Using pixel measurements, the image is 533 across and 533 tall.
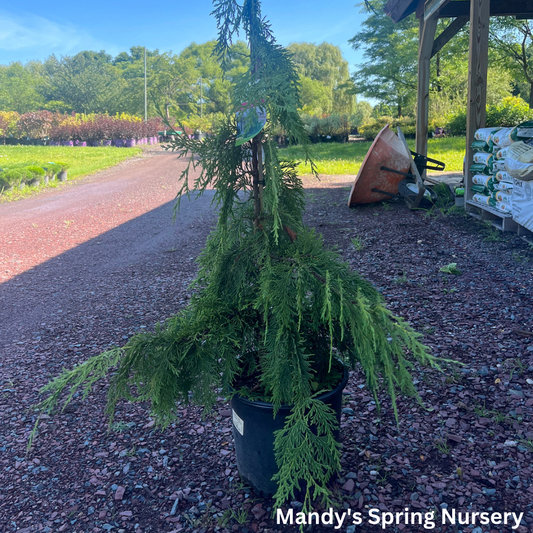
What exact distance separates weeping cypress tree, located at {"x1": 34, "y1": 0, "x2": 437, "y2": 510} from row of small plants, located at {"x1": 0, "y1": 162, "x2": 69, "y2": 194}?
14.0 m

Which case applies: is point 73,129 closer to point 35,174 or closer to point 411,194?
point 35,174

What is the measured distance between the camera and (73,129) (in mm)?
36969

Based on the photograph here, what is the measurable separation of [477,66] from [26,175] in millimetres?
13177

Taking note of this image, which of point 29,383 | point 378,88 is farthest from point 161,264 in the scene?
point 378,88

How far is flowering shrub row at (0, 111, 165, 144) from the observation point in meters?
35.6

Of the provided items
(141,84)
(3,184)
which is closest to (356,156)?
(3,184)

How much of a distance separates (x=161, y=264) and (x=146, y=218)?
12.9 feet

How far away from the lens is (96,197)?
43.3ft

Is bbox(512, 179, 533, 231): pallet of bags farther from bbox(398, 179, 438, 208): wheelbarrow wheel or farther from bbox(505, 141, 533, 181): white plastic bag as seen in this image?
bbox(398, 179, 438, 208): wheelbarrow wheel

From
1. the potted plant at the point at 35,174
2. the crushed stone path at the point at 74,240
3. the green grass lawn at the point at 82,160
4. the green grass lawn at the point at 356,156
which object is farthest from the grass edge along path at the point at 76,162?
the green grass lawn at the point at 356,156

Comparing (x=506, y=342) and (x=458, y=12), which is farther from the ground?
(x=458, y=12)

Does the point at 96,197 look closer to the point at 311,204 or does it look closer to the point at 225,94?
the point at 311,204

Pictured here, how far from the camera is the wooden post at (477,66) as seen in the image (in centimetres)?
632

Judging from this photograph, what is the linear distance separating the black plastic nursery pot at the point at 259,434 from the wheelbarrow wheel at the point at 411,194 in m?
5.47
